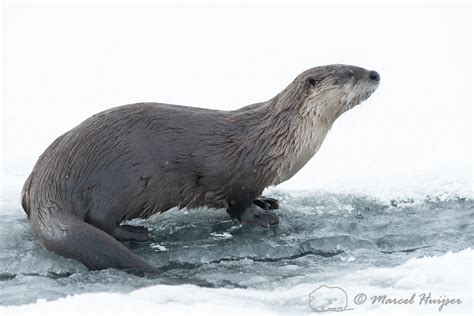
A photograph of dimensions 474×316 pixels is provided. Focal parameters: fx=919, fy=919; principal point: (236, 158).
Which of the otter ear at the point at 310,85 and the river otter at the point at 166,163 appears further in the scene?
the otter ear at the point at 310,85

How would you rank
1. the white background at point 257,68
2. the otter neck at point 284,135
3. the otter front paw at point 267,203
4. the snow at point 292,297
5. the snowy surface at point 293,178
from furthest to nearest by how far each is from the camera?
the white background at point 257,68 → the otter front paw at point 267,203 → the otter neck at point 284,135 → the snowy surface at point 293,178 → the snow at point 292,297

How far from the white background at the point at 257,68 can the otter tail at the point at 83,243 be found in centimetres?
195

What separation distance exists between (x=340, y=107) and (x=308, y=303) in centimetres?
175

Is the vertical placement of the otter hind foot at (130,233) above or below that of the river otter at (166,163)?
below

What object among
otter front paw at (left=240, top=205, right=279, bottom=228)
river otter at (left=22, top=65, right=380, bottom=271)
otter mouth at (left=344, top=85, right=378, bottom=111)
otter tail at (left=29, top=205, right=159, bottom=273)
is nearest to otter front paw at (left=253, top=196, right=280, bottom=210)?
river otter at (left=22, top=65, right=380, bottom=271)

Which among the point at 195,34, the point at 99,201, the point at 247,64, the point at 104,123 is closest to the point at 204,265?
the point at 99,201

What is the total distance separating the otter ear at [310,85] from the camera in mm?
5242

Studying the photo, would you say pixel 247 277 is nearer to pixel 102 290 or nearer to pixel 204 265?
pixel 204 265

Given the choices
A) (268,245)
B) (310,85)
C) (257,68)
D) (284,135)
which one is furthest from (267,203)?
(257,68)

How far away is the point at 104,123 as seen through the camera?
4891 millimetres

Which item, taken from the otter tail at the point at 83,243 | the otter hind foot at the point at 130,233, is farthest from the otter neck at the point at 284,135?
the otter tail at the point at 83,243

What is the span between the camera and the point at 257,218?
519 centimetres

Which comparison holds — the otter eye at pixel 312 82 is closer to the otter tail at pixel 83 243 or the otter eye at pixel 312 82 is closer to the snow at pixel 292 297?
the snow at pixel 292 297

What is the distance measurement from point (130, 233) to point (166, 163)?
1.39 ft
